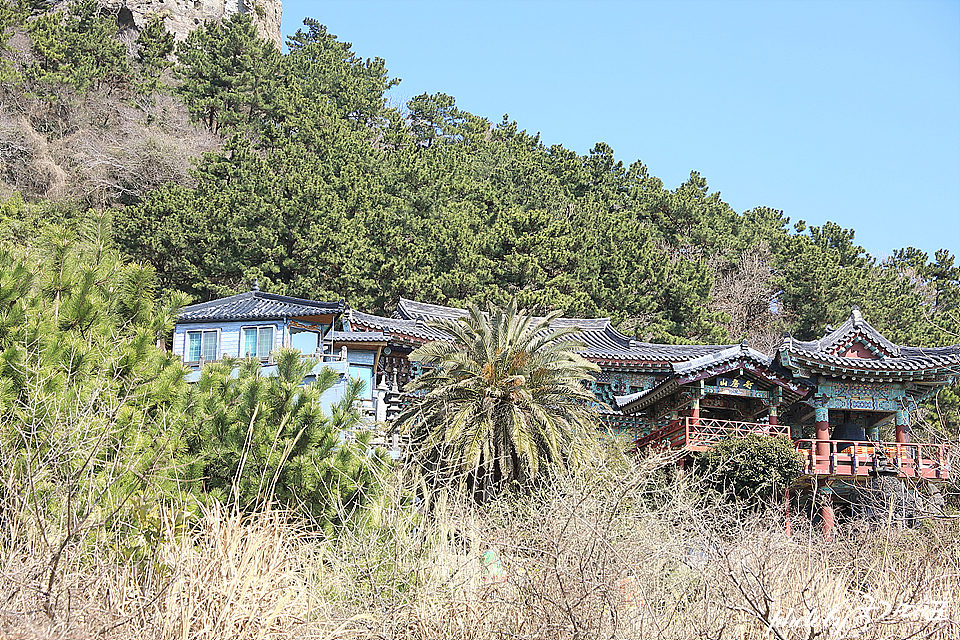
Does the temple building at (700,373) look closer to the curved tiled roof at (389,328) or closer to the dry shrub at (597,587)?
the curved tiled roof at (389,328)

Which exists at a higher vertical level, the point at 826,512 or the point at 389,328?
the point at 389,328

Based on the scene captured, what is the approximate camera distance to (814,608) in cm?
696

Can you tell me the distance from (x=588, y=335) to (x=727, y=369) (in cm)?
567

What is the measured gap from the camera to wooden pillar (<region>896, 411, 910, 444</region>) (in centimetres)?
2231

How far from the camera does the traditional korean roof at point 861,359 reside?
70.1 ft

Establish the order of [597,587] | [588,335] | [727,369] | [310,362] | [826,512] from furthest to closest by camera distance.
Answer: [588,335]
[727,369]
[826,512]
[310,362]
[597,587]

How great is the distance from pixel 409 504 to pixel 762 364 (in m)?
14.6

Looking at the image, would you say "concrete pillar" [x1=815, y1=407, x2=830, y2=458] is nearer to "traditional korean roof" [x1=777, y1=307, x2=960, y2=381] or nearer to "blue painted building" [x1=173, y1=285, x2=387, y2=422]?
"traditional korean roof" [x1=777, y1=307, x2=960, y2=381]

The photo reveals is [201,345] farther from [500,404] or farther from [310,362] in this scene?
[310,362]

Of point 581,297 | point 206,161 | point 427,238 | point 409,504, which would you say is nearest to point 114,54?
point 206,161

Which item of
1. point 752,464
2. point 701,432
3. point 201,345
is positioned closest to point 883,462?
point 752,464

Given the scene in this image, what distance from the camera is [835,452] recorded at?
19438mm

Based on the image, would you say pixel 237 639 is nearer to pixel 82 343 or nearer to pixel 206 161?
pixel 82 343

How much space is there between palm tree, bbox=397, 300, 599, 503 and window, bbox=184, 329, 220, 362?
9799mm
